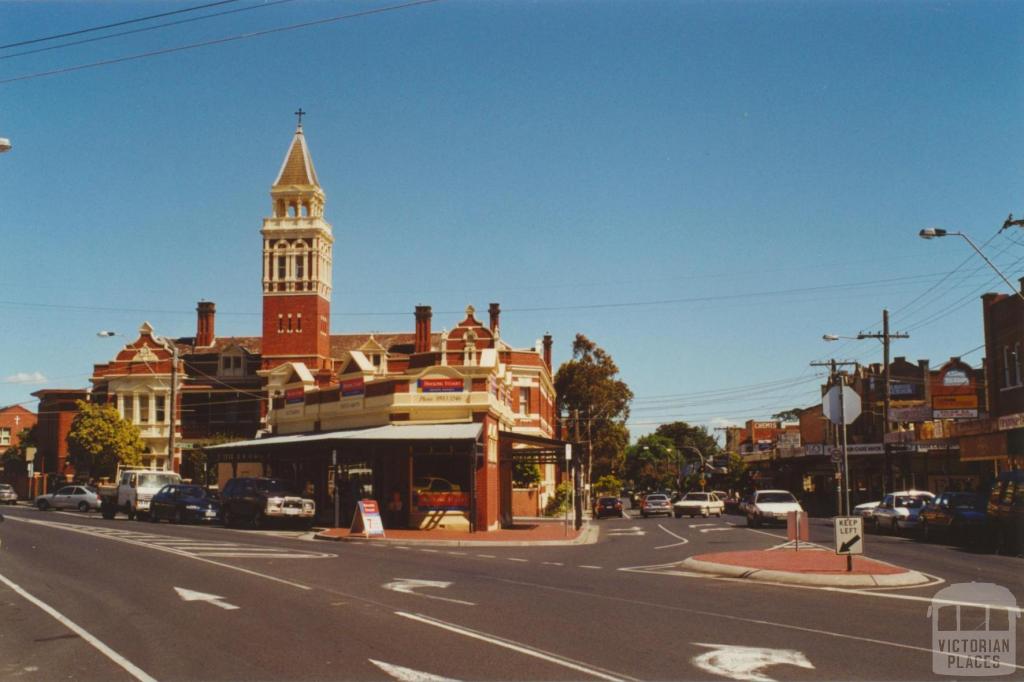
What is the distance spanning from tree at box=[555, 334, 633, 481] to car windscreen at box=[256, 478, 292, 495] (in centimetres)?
4014

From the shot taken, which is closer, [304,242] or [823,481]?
[304,242]

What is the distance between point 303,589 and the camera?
1563 centimetres

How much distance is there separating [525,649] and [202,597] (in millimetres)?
6277

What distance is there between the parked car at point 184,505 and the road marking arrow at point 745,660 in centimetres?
3085

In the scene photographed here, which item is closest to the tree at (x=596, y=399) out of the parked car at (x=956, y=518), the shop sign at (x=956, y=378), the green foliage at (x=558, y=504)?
the green foliage at (x=558, y=504)

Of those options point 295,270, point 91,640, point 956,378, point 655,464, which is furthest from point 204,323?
point 655,464

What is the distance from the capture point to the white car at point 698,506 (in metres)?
54.8

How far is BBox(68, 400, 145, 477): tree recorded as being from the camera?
62.5 meters

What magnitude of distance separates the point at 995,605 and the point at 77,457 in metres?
60.5

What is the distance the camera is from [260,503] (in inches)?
1404

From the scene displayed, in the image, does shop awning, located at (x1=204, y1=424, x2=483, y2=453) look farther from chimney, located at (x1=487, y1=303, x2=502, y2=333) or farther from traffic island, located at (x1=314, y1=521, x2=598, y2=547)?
chimney, located at (x1=487, y1=303, x2=502, y2=333)

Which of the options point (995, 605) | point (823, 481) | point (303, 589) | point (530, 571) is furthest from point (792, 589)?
point (823, 481)

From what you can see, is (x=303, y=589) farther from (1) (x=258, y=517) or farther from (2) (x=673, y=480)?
(2) (x=673, y=480)

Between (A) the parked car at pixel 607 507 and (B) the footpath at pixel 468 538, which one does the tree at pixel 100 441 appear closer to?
(A) the parked car at pixel 607 507
